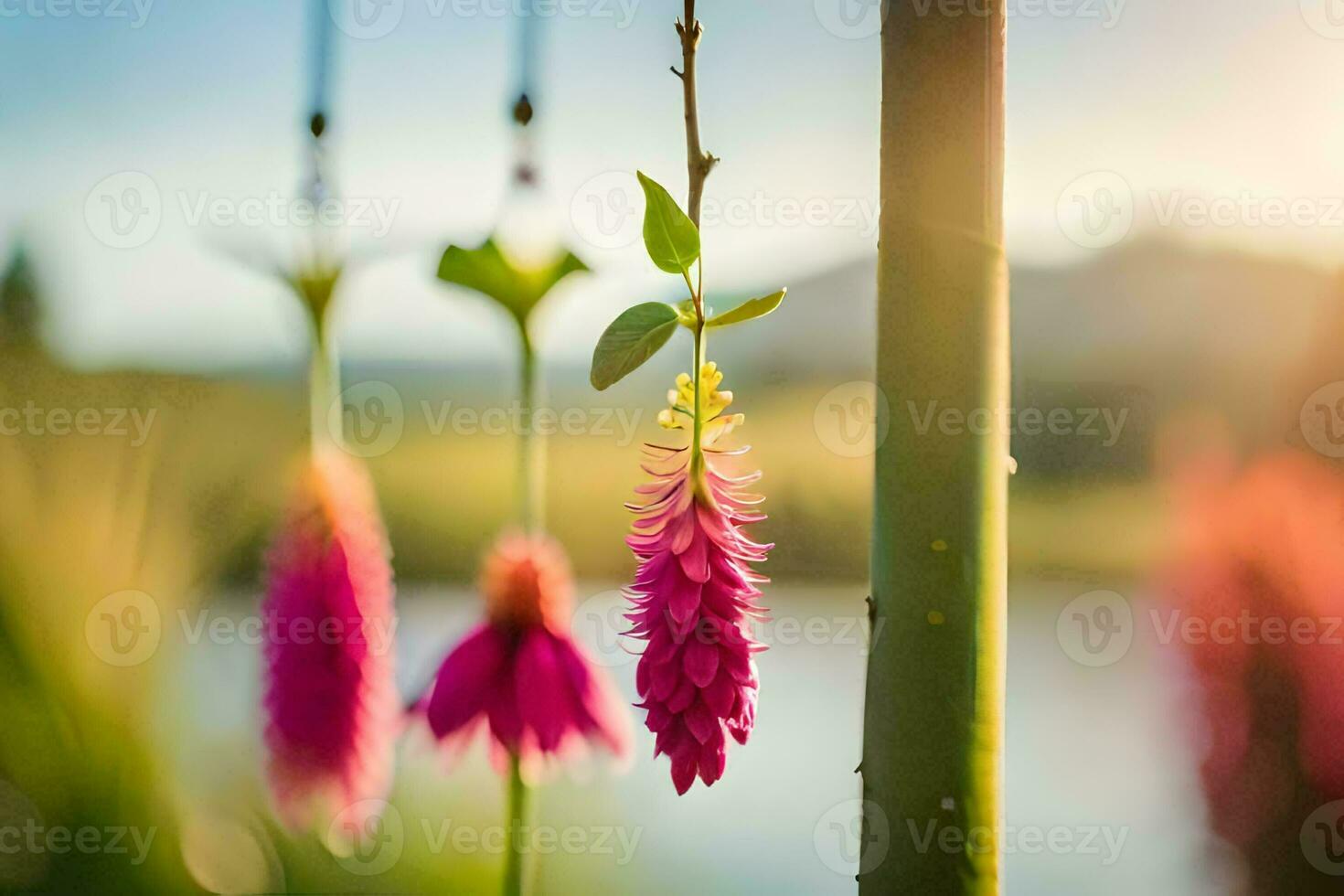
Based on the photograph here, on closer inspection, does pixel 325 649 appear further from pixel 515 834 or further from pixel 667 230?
pixel 667 230

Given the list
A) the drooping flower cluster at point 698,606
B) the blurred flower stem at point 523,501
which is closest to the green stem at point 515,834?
the blurred flower stem at point 523,501

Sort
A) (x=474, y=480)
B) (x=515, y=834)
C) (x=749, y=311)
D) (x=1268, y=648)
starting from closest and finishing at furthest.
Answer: (x=749, y=311)
(x=515, y=834)
(x=1268, y=648)
(x=474, y=480)

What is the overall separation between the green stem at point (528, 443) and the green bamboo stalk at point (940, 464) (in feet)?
0.36

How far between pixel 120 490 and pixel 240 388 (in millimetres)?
→ 118

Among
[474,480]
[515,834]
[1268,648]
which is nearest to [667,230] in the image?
[515,834]

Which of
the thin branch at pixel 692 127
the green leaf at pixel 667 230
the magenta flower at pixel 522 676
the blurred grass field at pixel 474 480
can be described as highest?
the thin branch at pixel 692 127

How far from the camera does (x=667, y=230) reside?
23 cm

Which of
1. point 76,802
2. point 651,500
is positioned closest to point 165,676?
point 76,802

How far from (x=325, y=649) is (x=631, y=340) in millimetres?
223

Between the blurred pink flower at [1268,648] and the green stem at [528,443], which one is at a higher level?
the green stem at [528,443]

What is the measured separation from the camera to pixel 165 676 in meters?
0.73

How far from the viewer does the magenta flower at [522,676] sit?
1.21 feet

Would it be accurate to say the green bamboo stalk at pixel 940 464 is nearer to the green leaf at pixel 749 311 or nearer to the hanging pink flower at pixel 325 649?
the green leaf at pixel 749 311

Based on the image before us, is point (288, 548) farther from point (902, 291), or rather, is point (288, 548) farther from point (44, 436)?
point (44, 436)
